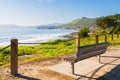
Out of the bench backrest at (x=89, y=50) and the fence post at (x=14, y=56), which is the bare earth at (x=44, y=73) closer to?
the fence post at (x=14, y=56)

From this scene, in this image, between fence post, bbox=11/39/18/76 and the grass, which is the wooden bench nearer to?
fence post, bbox=11/39/18/76

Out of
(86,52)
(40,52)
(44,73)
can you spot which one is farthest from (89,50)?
(40,52)

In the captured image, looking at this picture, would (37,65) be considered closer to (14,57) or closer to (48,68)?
(48,68)

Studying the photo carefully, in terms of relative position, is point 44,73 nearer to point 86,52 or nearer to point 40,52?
point 86,52

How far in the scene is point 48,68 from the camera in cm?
785

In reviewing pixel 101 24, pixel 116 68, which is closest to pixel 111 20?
pixel 101 24

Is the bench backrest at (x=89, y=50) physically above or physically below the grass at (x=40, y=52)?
above

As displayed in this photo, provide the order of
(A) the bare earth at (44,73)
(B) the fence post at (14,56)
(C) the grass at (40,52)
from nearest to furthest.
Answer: (A) the bare earth at (44,73) → (B) the fence post at (14,56) → (C) the grass at (40,52)

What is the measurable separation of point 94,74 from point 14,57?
2.77m

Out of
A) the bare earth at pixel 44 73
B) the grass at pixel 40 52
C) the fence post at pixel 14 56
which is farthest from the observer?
the grass at pixel 40 52

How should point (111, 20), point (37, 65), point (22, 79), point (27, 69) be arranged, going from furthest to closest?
point (111, 20) → point (37, 65) → point (27, 69) → point (22, 79)

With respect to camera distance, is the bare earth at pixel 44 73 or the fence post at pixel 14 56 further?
the fence post at pixel 14 56

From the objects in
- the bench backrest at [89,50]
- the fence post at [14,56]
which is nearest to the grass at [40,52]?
the bench backrest at [89,50]

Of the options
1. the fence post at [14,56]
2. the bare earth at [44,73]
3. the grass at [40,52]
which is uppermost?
the fence post at [14,56]
